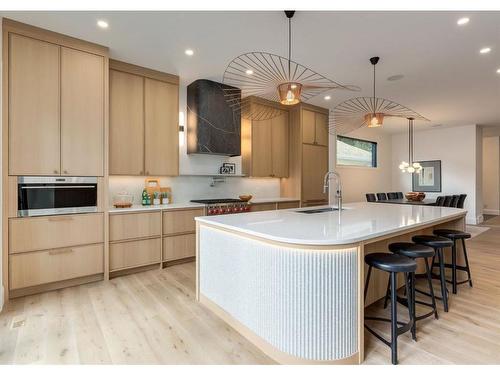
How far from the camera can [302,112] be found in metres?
5.29

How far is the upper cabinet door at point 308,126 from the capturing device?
17.5 ft

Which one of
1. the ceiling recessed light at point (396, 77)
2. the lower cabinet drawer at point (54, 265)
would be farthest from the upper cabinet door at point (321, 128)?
the lower cabinet drawer at point (54, 265)

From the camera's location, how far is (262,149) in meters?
5.02

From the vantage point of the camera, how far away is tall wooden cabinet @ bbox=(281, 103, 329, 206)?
5281 millimetres

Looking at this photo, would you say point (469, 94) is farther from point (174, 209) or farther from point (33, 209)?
point (33, 209)

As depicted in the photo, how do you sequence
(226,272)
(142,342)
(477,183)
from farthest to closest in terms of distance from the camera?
(477,183) < (226,272) < (142,342)

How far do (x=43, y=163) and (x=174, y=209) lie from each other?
60.3 inches

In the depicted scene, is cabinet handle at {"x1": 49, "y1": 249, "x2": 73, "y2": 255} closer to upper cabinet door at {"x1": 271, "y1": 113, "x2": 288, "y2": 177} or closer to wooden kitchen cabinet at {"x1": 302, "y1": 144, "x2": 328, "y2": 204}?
upper cabinet door at {"x1": 271, "y1": 113, "x2": 288, "y2": 177}

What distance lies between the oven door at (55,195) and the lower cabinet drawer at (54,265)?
0.43 metres

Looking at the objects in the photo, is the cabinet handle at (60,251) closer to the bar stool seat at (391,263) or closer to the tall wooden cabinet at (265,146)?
the tall wooden cabinet at (265,146)

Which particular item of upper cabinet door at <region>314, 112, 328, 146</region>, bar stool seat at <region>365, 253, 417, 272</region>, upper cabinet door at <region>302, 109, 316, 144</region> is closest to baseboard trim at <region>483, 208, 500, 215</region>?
upper cabinet door at <region>314, 112, 328, 146</region>

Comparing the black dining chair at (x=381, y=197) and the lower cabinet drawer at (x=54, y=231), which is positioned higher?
the black dining chair at (x=381, y=197)

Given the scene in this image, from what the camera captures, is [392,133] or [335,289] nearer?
[335,289]
